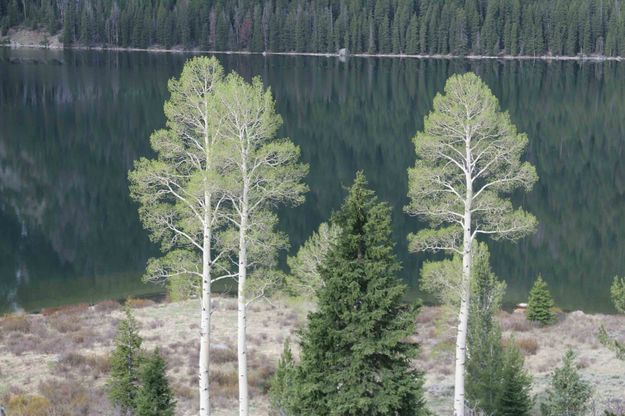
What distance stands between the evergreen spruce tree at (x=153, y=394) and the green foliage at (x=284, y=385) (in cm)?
257

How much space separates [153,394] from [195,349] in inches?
441

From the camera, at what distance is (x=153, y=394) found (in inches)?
799

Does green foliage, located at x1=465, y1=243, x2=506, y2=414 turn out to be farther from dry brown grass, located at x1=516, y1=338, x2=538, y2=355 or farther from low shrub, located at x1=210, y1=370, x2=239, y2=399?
dry brown grass, located at x1=516, y1=338, x2=538, y2=355

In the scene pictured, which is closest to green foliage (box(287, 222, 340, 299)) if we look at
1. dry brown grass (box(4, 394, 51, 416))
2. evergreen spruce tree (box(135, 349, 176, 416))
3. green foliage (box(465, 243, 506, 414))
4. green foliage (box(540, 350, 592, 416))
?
green foliage (box(465, 243, 506, 414))

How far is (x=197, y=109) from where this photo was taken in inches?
850

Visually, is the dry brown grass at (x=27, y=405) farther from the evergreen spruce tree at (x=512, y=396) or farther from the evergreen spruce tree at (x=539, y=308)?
the evergreen spruce tree at (x=539, y=308)

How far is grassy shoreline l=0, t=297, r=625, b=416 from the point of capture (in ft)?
86.6

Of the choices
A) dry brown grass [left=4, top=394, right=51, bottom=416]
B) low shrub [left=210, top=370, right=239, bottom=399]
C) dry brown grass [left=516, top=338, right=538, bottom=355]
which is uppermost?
dry brown grass [left=4, top=394, right=51, bottom=416]

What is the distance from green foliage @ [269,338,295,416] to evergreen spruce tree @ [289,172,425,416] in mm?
5070

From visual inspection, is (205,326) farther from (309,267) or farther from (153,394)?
(309,267)

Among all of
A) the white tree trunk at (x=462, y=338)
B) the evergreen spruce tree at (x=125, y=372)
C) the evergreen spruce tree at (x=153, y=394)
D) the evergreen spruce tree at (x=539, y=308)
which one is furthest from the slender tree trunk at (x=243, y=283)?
the evergreen spruce tree at (x=539, y=308)

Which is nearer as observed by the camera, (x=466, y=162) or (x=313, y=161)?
(x=466, y=162)

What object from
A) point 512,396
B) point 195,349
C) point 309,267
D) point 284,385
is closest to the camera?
point 284,385

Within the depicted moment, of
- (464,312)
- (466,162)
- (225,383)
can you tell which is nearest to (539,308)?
(225,383)
